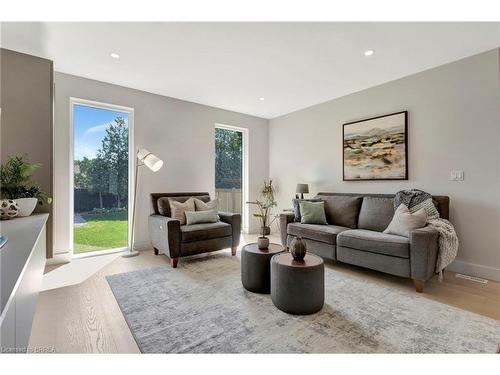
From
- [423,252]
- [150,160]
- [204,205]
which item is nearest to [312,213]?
[423,252]

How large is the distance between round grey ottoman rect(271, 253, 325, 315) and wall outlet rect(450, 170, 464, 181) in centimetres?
216

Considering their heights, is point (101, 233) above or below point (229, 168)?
below

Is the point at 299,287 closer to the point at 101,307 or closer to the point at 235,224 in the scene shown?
the point at 101,307

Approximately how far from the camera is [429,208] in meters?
2.78

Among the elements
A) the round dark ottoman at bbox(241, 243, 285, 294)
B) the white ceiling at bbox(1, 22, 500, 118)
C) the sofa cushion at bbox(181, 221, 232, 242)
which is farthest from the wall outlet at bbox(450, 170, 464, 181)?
the sofa cushion at bbox(181, 221, 232, 242)

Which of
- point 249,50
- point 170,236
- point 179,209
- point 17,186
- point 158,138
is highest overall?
point 249,50

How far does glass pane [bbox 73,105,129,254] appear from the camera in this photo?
349 centimetres

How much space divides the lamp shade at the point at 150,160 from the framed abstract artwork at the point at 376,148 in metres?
2.84

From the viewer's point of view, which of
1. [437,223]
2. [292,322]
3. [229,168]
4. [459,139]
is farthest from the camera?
[229,168]

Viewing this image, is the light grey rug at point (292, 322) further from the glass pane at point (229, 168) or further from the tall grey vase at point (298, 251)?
the glass pane at point (229, 168)

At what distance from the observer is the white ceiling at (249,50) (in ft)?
7.39

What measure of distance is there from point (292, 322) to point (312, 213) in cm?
196

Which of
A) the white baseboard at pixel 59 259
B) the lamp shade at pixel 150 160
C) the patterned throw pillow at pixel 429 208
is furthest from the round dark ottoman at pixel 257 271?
the white baseboard at pixel 59 259
